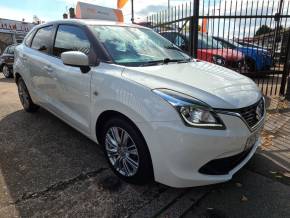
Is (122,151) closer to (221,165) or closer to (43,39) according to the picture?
(221,165)

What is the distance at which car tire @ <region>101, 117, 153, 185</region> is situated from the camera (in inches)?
96.1

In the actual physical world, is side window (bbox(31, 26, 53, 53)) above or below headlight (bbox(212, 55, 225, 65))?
above

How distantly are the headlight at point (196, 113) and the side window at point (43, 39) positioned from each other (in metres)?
2.64

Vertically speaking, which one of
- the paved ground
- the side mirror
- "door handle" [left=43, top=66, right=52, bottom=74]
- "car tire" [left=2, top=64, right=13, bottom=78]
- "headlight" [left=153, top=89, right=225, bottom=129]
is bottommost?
"car tire" [left=2, top=64, right=13, bottom=78]

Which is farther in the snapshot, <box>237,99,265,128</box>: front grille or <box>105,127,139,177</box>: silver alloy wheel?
<box>105,127,139,177</box>: silver alloy wheel

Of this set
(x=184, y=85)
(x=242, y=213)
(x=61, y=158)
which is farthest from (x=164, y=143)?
(x=61, y=158)

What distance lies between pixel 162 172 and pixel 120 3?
8803 mm

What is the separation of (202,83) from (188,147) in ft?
2.16

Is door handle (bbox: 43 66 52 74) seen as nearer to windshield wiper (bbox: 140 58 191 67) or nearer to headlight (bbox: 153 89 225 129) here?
windshield wiper (bbox: 140 58 191 67)

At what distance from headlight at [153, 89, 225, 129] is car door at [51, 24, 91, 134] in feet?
3.92

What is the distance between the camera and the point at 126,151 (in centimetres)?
271

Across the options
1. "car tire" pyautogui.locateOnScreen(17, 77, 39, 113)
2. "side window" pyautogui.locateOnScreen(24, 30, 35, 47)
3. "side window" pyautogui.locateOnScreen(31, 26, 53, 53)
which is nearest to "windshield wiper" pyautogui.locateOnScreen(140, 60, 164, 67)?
"side window" pyautogui.locateOnScreen(31, 26, 53, 53)

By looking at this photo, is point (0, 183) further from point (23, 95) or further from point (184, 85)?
point (23, 95)

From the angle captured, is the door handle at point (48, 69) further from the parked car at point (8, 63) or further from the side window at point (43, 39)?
the parked car at point (8, 63)
